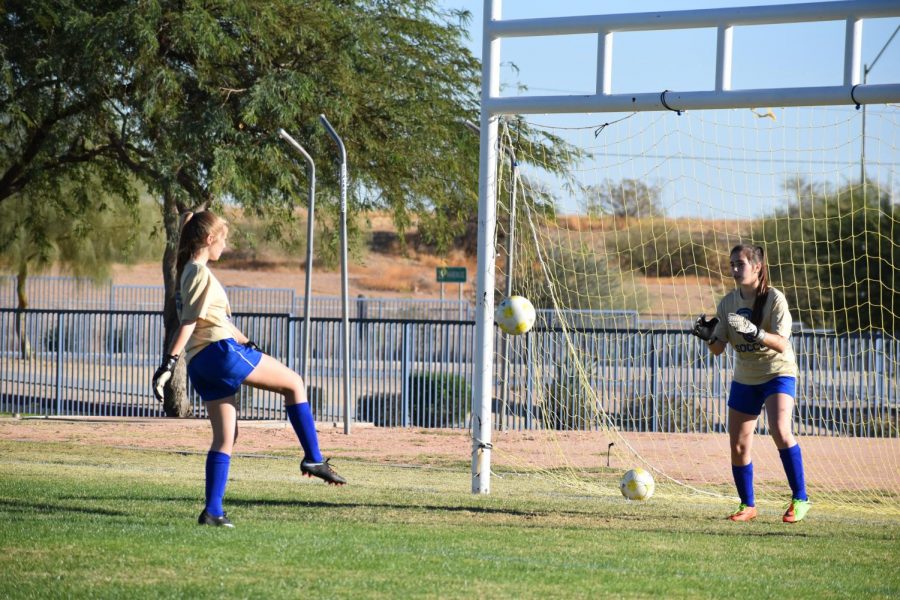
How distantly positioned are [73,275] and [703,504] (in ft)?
105

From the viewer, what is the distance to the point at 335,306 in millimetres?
42688

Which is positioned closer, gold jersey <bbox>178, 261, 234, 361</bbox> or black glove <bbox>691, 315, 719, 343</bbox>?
gold jersey <bbox>178, 261, 234, 361</bbox>

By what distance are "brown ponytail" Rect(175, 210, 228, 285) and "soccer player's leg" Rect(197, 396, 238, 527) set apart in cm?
94

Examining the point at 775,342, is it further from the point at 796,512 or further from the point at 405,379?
the point at 405,379

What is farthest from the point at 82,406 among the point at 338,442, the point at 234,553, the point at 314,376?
the point at 234,553

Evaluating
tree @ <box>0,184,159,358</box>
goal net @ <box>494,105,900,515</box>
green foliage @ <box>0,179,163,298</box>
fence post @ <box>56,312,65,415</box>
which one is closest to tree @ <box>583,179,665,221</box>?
goal net @ <box>494,105,900,515</box>

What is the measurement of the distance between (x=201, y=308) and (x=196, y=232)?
0.52m

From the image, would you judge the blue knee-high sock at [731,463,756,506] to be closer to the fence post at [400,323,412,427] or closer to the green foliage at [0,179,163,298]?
the fence post at [400,323,412,427]

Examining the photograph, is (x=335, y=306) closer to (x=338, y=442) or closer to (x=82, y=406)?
(x=82, y=406)

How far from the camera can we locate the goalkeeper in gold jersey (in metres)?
7.95

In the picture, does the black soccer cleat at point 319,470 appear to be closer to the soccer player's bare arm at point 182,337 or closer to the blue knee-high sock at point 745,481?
the soccer player's bare arm at point 182,337

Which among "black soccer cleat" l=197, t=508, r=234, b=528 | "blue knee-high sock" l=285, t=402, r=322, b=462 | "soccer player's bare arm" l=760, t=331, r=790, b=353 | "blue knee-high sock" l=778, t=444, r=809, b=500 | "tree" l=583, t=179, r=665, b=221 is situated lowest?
"black soccer cleat" l=197, t=508, r=234, b=528

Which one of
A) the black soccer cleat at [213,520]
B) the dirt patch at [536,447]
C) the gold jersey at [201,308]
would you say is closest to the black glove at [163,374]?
the gold jersey at [201,308]

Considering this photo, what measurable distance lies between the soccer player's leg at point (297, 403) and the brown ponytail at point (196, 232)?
0.79 m
